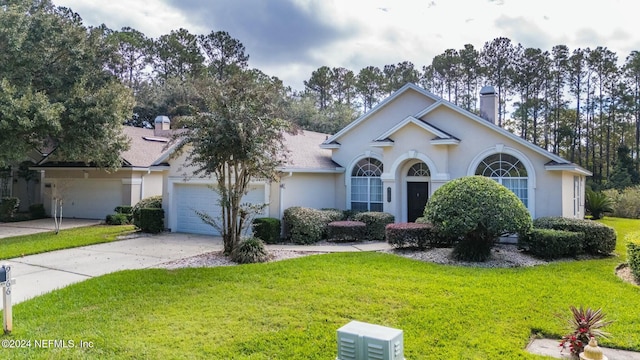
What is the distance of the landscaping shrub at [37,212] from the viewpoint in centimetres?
2181

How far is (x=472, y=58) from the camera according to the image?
3906cm

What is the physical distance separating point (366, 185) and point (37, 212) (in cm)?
1955

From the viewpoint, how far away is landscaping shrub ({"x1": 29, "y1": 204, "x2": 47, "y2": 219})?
2181cm

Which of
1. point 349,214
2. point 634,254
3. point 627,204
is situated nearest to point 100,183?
point 349,214

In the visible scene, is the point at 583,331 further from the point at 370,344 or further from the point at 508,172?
the point at 508,172

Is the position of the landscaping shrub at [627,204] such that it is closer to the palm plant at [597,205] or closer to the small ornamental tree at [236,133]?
the palm plant at [597,205]

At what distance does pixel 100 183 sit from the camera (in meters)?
21.4

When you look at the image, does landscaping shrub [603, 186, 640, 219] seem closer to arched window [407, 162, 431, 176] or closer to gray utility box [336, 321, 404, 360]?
arched window [407, 162, 431, 176]

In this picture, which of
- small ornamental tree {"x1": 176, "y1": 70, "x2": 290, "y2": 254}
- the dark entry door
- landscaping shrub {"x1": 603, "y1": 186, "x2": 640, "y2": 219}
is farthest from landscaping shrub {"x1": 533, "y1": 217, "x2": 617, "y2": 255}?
landscaping shrub {"x1": 603, "y1": 186, "x2": 640, "y2": 219}

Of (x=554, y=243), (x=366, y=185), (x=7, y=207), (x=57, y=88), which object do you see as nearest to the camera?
(x=554, y=243)

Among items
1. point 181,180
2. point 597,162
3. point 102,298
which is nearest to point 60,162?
point 181,180

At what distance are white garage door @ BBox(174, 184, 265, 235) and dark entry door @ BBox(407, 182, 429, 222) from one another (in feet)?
22.6

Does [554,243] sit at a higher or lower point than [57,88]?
lower

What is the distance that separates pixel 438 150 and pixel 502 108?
99.2 feet
